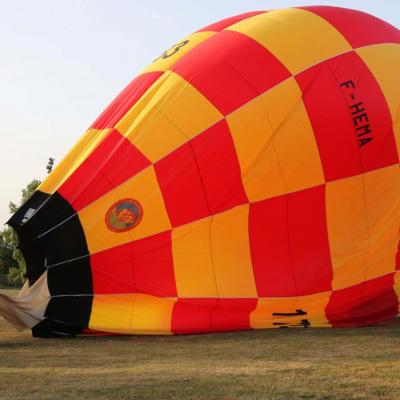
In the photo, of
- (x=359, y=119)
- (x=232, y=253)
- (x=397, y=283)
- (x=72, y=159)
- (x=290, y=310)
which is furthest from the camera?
(x=397, y=283)

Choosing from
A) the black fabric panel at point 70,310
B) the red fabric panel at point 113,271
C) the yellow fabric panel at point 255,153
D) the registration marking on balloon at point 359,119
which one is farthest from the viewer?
the registration marking on balloon at point 359,119

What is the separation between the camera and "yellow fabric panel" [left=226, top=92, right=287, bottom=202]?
7391 mm

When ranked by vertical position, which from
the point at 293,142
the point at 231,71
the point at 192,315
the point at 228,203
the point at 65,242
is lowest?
the point at 192,315

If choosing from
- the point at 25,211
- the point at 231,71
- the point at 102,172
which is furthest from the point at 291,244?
the point at 25,211

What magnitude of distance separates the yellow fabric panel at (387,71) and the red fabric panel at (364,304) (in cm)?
175

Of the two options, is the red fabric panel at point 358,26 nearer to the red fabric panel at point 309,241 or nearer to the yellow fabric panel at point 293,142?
the yellow fabric panel at point 293,142

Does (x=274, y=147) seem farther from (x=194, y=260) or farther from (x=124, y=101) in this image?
(x=124, y=101)

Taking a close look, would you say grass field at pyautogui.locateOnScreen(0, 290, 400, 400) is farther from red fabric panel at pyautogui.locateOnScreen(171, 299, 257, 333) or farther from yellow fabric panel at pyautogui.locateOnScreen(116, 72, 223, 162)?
yellow fabric panel at pyautogui.locateOnScreen(116, 72, 223, 162)

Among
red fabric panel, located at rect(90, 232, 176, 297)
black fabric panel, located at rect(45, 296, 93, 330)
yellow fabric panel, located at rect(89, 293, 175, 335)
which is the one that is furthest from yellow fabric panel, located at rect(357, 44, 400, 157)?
black fabric panel, located at rect(45, 296, 93, 330)

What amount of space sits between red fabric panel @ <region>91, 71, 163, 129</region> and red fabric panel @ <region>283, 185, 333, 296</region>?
2.30 m

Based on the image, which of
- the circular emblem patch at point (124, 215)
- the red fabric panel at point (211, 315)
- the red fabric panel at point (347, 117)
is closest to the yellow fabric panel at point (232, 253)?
the red fabric panel at point (211, 315)

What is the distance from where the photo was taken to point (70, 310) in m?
6.95

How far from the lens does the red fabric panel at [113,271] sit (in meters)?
7.03

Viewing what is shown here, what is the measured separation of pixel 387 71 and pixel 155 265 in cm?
408
